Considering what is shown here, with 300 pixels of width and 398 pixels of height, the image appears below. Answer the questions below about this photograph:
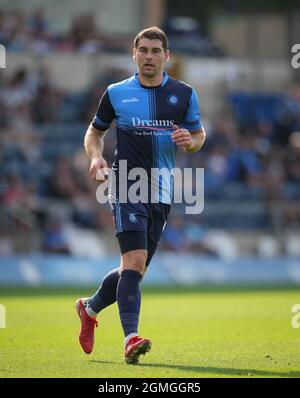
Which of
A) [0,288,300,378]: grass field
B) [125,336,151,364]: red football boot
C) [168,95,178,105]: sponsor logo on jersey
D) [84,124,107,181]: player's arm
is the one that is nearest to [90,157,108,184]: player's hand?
[84,124,107,181]: player's arm

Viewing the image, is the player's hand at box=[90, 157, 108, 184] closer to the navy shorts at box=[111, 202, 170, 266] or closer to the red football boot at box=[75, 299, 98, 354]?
the navy shorts at box=[111, 202, 170, 266]

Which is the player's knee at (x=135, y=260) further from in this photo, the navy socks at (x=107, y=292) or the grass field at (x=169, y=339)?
the grass field at (x=169, y=339)

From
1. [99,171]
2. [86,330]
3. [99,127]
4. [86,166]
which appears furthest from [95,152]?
[86,166]

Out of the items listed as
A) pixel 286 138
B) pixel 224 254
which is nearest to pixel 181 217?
pixel 224 254

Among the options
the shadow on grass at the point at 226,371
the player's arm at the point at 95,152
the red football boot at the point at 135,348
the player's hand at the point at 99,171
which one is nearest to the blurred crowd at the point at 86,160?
the player's arm at the point at 95,152

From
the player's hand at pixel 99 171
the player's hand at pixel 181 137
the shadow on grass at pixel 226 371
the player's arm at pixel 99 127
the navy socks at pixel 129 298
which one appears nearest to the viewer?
the shadow on grass at pixel 226 371

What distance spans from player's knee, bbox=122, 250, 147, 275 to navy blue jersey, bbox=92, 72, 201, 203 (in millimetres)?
589

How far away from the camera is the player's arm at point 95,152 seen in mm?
8750

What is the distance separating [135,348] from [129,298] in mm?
496

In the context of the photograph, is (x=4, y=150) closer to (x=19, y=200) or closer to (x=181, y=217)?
(x=19, y=200)

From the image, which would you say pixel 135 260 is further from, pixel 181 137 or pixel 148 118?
pixel 148 118

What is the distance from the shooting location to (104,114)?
9297 millimetres

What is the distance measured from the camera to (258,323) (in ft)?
40.0

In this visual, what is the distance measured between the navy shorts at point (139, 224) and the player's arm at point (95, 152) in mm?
379
